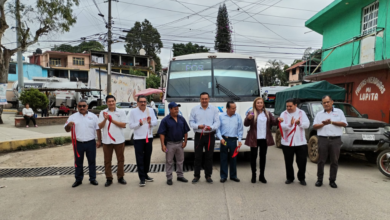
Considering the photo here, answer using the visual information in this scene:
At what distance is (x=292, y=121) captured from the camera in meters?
5.00

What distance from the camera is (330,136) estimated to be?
505 cm

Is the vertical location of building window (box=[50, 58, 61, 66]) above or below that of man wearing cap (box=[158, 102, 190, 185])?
above

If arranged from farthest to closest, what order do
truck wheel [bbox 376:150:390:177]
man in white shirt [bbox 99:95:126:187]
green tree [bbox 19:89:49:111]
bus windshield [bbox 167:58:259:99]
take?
1. green tree [bbox 19:89:49:111]
2. bus windshield [bbox 167:58:259:99]
3. truck wheel [bbox 376:150:390:177]
4. man in white shirt [bbox 99:95:126:187]

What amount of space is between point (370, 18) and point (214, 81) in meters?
9.59

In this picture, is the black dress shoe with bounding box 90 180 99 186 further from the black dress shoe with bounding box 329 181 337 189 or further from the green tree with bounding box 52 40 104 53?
the green tree with bounding box 52 40 104 53

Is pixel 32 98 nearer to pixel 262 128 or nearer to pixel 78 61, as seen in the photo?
pixel 262 128

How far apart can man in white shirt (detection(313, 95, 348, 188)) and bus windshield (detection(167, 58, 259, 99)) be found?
2.13m

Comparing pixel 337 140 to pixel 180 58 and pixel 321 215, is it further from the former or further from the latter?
pixel 180 58

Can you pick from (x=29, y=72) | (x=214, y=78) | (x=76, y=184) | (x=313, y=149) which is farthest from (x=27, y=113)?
(x=29, y=72)

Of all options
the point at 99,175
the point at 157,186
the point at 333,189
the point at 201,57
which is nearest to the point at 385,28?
the point at 201,57

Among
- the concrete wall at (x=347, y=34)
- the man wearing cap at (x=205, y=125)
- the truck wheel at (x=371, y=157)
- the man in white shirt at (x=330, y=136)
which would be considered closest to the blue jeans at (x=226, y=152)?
the man wearing cap at (x=205, y=125)

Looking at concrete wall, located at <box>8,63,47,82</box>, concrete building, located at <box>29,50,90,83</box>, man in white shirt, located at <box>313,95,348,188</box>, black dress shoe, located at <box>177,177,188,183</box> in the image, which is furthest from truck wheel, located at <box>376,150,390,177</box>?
concrete building, located at <box>29,50,90,83</box>

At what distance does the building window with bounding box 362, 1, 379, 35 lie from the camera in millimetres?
11570

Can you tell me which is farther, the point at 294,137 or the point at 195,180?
the point at 195,180
